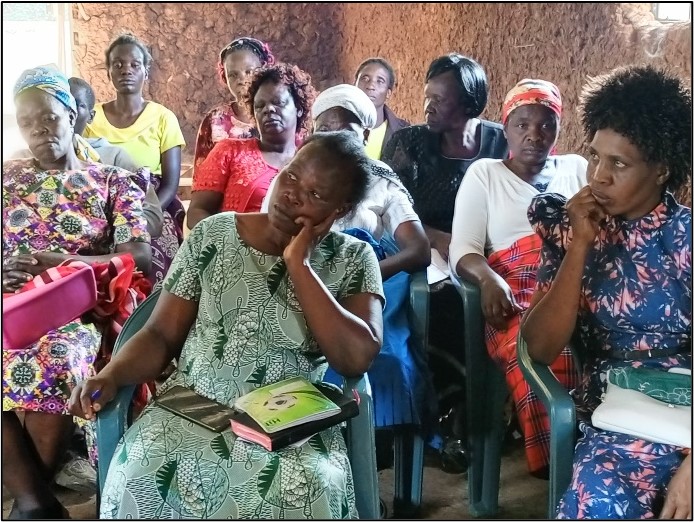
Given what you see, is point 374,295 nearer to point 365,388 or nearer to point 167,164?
point 365,388

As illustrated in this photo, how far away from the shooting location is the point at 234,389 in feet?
5.35

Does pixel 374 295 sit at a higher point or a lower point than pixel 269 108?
lower

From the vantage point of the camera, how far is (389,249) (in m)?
2.38

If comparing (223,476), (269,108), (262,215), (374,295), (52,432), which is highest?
(269,108)

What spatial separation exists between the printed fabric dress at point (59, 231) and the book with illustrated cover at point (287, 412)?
0.67m

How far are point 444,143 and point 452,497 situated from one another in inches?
51.0

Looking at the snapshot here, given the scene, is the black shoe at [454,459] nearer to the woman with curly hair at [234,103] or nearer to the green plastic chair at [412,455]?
the green plastic chair at [412,455]

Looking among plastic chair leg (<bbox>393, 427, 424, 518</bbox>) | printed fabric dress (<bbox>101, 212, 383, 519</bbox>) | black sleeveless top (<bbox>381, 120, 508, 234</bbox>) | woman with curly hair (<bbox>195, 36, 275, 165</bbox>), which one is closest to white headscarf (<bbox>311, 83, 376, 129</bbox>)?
black sleeveless top (<bbox>381, 120, 508, 234</bbox>)

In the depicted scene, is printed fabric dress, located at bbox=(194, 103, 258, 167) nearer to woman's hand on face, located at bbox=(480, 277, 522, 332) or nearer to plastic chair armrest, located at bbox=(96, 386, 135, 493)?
woman's hand on face, located at bbox=(480, 277, 522, 332)

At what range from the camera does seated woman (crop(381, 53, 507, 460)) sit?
2639 mm

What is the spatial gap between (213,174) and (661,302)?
162 centimetres

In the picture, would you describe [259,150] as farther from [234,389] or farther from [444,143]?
[234,389]

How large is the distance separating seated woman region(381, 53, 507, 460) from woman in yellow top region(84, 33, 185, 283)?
1003 millimetres

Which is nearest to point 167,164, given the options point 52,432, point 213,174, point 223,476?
point 213,174
